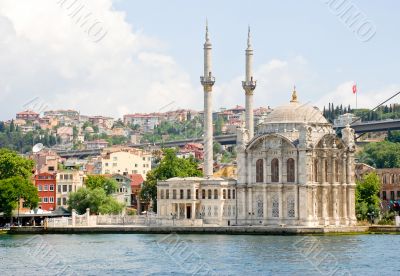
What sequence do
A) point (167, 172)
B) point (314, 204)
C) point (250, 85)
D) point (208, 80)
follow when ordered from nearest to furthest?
1. point (314, 204)
2. point (208, 80)
3. point (250, 85)
4. point (167, 172)

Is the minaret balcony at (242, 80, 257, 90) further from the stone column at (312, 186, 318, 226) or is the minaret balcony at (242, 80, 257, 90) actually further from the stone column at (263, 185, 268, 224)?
the stone column at (312, 186, 318, 226)

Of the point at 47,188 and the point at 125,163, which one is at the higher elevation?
the point at 125,163

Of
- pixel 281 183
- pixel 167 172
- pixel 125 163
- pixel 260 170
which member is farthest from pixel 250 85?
pixel 125 163

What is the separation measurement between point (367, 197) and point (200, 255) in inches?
1511

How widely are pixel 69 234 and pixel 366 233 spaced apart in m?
20.2

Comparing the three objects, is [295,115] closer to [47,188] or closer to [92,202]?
[92,202]

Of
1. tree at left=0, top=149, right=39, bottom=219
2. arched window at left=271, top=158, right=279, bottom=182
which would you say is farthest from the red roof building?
arched window at left=271, top=158, right=279, bottom=182

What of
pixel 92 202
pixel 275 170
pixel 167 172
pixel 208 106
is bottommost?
pixel 92 202

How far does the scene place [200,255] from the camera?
73250 mm

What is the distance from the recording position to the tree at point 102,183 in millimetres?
116294

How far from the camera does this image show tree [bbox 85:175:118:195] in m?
116

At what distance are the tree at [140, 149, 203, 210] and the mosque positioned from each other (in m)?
13.3

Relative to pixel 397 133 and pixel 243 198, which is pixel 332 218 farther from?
pixel 397 133

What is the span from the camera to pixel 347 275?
62781 mm
